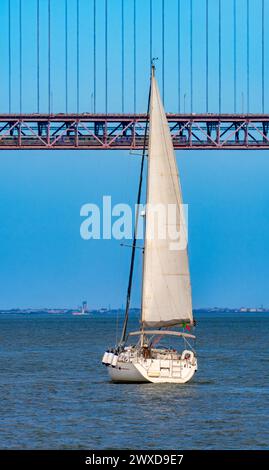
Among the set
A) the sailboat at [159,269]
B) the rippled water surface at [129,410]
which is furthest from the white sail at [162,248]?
the rippled water surface at [129,410]

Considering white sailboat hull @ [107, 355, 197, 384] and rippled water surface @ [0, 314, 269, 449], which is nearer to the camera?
rippled water surface @ [0, 314, 269, 449]

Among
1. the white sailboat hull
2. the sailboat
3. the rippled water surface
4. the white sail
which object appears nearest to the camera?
the rippled water surface

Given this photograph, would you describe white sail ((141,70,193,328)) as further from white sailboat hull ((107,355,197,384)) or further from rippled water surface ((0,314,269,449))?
rippled water surface ((0,314,269,449))

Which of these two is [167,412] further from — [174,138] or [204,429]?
[174,138]

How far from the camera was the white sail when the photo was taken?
1323 inches

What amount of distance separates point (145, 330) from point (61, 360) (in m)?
15.9

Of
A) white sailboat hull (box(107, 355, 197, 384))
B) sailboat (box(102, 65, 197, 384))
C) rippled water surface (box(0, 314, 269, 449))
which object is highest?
sailboat (box(102, 65, 197, 384))

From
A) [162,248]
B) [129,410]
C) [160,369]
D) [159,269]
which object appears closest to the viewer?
[129,410]

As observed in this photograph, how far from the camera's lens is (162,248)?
3400 centimetres

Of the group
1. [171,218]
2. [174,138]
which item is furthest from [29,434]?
[174,138]

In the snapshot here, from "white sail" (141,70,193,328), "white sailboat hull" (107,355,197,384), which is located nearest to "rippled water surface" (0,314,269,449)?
"white sailboat hull" (107,355,197,384)

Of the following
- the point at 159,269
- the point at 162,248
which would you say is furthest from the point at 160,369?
the point at 162,248

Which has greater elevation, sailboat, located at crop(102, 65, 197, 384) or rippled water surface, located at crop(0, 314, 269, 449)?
sailboat, located at crop(102, 65, 197, 384)

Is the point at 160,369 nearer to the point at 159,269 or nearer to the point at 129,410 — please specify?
the point at 159,269
